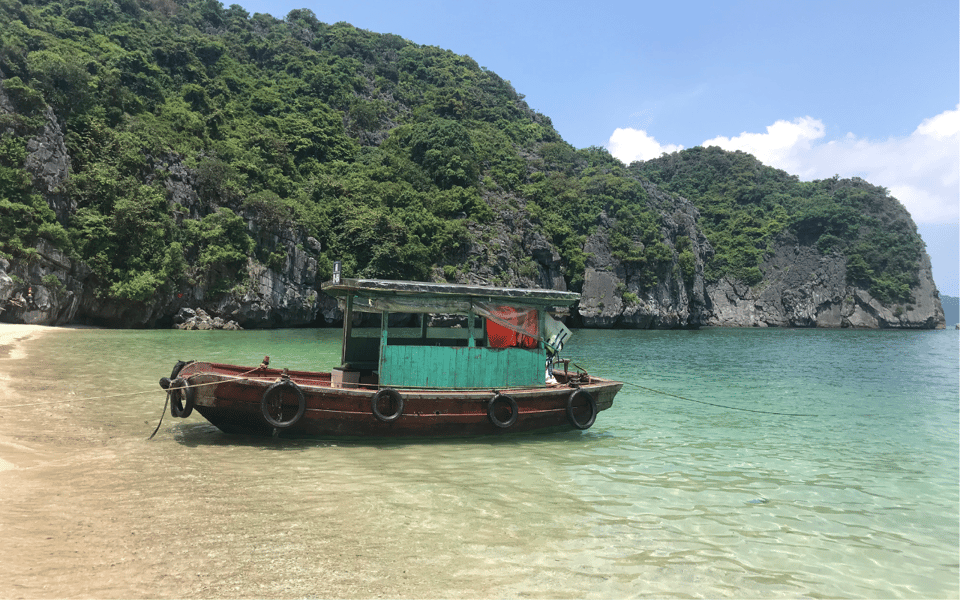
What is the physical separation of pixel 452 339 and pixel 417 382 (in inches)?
62.4

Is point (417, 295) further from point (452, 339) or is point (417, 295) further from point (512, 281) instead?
point (512, 281)

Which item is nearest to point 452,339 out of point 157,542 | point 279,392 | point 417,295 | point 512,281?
point 417,295

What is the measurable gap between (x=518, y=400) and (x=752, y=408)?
25.5 ft

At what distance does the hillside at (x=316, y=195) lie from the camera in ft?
104

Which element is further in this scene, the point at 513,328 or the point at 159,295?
the point at 159,295

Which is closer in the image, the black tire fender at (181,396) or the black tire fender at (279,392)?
the black tire fender at (181,396)

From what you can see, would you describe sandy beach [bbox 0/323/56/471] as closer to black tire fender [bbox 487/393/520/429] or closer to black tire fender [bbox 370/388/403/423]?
black tire fender [bbox 370/388/403/423]

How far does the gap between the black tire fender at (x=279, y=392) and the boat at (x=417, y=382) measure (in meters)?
0.02

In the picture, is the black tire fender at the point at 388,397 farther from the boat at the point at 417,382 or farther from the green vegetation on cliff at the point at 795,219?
the green vegetation on cliff at the point at 795,219

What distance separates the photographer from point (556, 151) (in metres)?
72.8

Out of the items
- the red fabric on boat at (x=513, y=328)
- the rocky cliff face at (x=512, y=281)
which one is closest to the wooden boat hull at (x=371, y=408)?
the red fabric on boat at (x=513, y=328)

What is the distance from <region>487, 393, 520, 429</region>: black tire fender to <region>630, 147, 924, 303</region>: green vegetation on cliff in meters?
79.8

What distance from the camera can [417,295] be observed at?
8.69 m

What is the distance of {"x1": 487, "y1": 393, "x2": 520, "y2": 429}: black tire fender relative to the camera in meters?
8.84
